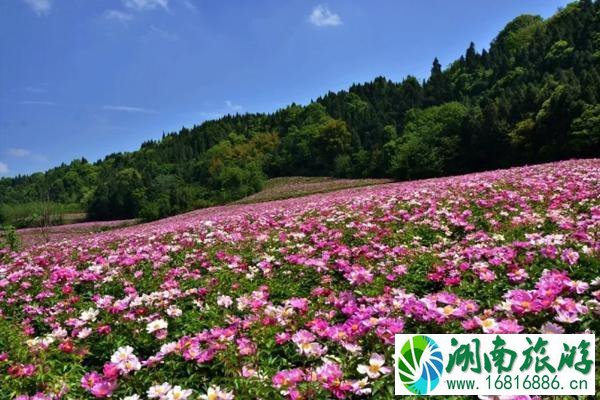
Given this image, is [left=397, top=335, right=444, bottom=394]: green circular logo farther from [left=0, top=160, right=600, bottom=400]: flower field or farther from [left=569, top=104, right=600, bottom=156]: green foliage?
[left=569, top=104, right=600, bottom=156]: green foliage

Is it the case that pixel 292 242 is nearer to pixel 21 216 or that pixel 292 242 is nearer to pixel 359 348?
pixel 359 348

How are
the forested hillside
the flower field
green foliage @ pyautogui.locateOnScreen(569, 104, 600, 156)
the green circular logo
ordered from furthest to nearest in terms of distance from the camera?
1. the forested hillside
2. green foliage @ pyautogui.locateOnScreen(569, 104, 600, 156)
3. the flower field
4. the green circular logo

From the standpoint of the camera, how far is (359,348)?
3084mm

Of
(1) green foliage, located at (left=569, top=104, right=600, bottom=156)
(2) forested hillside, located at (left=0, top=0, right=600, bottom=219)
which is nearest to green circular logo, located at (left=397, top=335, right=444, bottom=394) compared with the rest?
(2) forested hillside, located at (left=0, top=0, right=600, bottom=219)

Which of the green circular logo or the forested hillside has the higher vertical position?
the forested hillside

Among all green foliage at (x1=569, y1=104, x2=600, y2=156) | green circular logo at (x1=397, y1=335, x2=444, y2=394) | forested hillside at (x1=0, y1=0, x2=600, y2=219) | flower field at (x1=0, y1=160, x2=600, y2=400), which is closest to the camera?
green circular logo at (x1=397, y1=335, x2=444, y2=394)

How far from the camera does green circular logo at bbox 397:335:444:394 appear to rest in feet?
8.83

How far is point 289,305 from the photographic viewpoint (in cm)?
409

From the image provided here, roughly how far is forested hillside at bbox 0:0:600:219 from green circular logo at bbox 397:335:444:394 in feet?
103

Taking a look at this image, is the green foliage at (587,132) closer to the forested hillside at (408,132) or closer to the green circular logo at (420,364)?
the forested hillside at (408,132)

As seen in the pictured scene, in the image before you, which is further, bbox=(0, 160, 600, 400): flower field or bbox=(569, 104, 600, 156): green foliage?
bbox=(569, 104, 600, 156): green foliage

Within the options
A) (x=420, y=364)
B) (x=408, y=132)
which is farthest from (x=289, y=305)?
(x=408, y=132)

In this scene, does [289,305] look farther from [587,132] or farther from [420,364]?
[587,132]

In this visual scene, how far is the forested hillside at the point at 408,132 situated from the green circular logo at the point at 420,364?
31.5m
